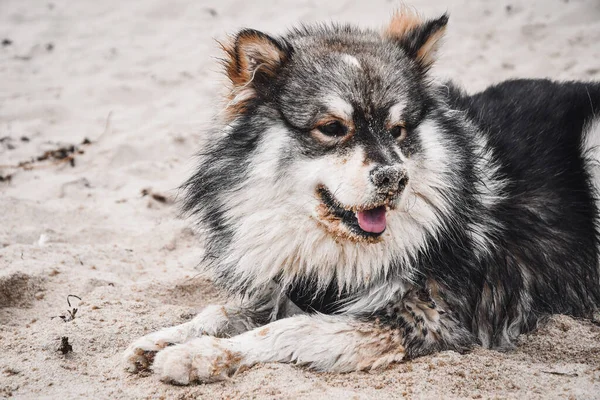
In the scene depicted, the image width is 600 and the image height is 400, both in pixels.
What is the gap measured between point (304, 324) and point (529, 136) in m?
1.72

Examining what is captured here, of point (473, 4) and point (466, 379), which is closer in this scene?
point (466, 379)

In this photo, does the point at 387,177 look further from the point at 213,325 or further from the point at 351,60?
the point at 213,325

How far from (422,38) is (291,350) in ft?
5.83

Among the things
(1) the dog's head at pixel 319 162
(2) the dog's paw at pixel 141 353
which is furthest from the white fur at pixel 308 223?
(2) the dog's paw at pixel 141 353

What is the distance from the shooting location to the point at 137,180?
5.25m

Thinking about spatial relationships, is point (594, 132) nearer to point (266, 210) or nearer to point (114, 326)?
point (266, 210)

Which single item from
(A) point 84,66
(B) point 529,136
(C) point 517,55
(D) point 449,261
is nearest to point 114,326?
(D) point 449,261

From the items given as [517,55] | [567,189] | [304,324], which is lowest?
[304,324]

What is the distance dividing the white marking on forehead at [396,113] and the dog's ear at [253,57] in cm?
61

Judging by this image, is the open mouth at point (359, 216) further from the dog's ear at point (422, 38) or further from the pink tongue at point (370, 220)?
the dog's ear at point (422, 38)

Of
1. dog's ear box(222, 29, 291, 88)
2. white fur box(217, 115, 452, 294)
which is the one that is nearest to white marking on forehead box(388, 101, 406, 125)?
white fur box(217, 115, 452, 294)

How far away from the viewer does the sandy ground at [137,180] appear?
2607 mm

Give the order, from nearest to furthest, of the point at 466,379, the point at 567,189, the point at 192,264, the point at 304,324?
1. the point at 466,379
2. the point at 304,324
3. the point at 567,189
4. the point at 192,264

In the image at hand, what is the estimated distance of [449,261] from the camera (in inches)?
119
